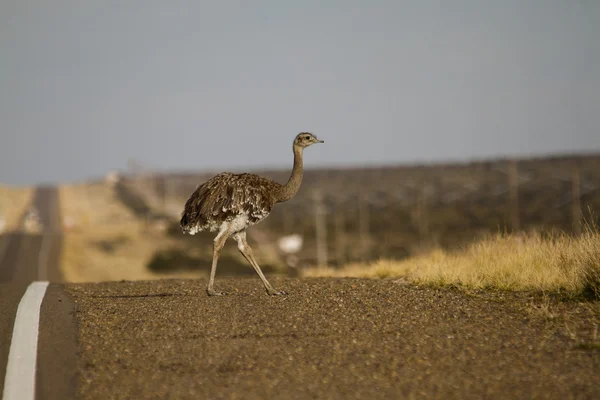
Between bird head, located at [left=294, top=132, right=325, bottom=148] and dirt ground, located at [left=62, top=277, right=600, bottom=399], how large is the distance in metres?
2.98

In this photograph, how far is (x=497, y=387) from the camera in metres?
7.05

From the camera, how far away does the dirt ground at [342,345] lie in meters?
7.18

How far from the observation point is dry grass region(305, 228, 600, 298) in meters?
11.5

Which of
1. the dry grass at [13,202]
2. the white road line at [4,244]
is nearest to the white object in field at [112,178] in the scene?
the dry grass at [13,202]

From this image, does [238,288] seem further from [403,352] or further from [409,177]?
[409,177]

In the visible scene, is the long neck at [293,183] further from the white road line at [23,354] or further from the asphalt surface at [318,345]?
the white road line at [23,354]

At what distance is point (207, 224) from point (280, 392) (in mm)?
5743

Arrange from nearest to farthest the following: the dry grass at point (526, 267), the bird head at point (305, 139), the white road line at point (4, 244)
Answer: the dry grass at point (526, 267), the bird head at point (305, 139), the white road line at point (4, 244)

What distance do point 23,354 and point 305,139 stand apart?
22.4ft

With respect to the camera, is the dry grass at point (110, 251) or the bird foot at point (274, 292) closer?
the bird foot at point (274, 292)

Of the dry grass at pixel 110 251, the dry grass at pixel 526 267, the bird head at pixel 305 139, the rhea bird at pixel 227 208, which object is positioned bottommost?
the dry grass at pixel 110 251

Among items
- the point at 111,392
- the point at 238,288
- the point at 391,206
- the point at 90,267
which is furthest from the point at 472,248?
the point at 391,206

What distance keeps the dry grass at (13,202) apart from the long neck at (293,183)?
206ft

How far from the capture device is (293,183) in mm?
13414
